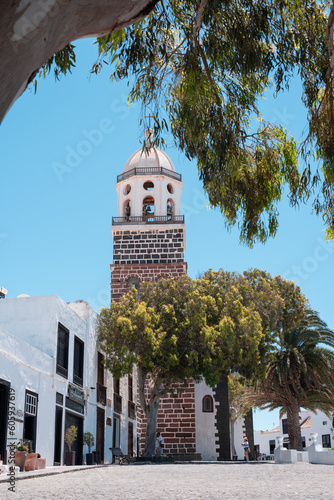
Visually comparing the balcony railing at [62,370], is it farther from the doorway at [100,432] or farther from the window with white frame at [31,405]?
the doorway at [100,432]

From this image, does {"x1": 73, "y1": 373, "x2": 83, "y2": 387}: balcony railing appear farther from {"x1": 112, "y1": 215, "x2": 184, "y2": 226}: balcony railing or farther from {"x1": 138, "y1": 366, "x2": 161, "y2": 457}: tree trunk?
{"x1": 112, "y1": 215, "x2": 184, "y2": 226}: balcony railing

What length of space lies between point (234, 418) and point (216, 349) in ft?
49.6

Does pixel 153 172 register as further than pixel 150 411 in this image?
Yes

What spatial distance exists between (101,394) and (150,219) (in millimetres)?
12331

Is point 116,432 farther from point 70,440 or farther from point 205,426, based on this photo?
point 70,440

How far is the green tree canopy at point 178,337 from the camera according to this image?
2203cm

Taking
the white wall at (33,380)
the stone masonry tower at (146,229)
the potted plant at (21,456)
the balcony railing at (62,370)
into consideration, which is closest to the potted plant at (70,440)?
the white wall at (33,380)

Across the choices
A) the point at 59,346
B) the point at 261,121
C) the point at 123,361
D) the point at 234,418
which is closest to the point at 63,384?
the point at 59,346

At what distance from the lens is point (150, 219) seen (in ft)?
108

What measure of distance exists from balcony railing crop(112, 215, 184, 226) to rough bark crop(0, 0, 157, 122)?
29.2 metres

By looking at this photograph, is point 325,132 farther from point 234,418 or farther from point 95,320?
point 234,418

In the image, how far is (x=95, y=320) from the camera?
23656mm

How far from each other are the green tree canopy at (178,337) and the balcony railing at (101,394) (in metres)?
0.98

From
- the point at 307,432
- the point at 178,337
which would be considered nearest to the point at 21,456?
the point at 178,337
